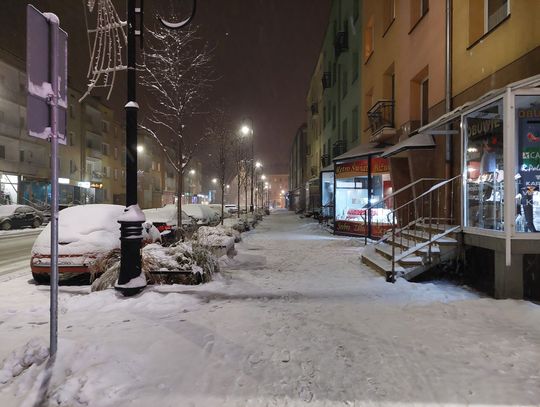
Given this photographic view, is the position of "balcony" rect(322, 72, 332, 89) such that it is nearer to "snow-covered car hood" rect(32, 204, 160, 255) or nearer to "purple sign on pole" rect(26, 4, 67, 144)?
"snow-covered car hood" rect(32, 204, 160, 255)

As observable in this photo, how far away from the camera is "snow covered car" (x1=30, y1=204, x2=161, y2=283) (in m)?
8.32

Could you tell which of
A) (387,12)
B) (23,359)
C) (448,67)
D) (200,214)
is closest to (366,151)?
(387,12)

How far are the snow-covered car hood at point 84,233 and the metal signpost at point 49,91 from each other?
4164 millimetres

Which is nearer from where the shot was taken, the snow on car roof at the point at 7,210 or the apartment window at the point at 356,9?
the apartment window at the point at 356,9

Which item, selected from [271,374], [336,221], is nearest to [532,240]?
[271,374]

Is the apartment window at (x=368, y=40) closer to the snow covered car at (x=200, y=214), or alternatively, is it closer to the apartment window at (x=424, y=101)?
the apartment window at (x=424, y=101)

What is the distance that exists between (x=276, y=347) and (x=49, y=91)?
11.5 ft

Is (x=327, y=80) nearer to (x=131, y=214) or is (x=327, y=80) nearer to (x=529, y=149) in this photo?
(x=529, y=149)

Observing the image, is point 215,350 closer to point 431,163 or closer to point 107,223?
point 107,223

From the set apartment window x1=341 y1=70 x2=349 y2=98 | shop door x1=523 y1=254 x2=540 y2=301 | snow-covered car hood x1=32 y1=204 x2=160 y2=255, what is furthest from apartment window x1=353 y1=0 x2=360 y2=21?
shop door x1=523 y1=254 x2=540 y2=301

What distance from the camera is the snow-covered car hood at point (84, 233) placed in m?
8.50

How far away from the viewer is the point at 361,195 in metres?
18.1

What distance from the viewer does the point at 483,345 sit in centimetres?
464

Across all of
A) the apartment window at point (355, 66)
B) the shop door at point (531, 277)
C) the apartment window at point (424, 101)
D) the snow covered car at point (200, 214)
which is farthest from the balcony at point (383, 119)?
the snow covered car at point (200, 214)
